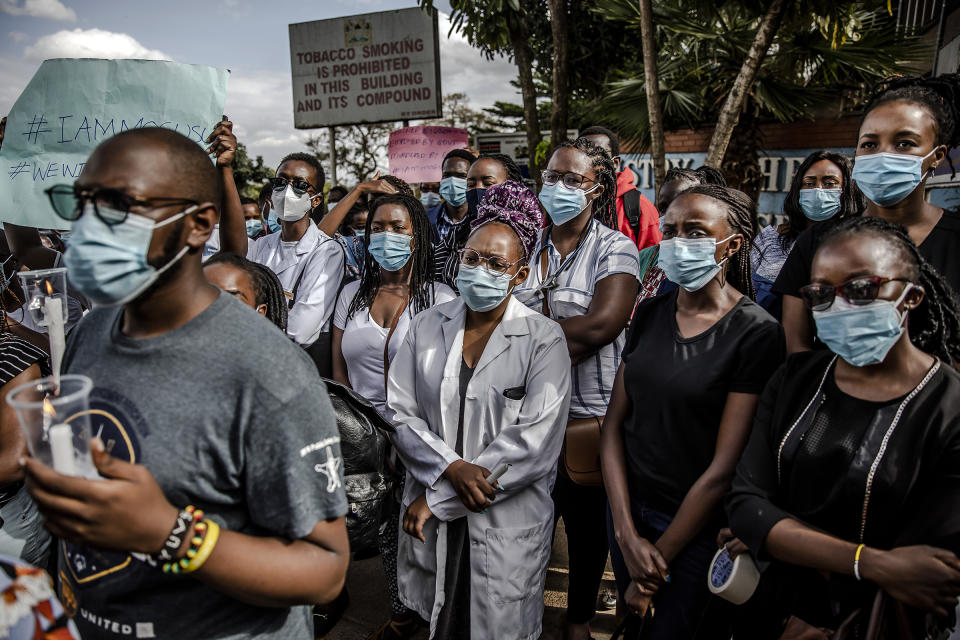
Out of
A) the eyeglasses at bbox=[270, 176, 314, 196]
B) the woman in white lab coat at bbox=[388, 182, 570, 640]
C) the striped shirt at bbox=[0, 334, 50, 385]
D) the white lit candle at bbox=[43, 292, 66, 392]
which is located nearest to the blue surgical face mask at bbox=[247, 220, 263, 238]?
the eyeglasses at bbox=[270, 176, 314, 196]

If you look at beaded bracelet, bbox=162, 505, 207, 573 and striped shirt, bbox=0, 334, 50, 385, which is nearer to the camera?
beaded bracelet, bbox=162, 505, 207, 573

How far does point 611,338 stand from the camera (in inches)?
110

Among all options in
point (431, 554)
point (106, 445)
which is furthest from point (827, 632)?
point (106, 445)

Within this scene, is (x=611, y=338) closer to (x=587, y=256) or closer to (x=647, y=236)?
(x=587, y=256)

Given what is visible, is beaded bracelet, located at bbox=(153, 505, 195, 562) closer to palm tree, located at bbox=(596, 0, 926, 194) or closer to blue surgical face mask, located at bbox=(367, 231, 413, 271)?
blue surgical face mask, located at bbox=(367, 231, 413, 271)

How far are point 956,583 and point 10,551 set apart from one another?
2749 mm

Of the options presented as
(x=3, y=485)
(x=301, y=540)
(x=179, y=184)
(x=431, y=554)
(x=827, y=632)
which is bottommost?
(x=431, y=554)

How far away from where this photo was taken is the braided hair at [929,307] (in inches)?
69.3

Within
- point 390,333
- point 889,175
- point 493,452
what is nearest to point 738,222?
point 889,175

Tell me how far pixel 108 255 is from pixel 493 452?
154 centimetres

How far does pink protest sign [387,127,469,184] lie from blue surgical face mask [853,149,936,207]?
21.1ft

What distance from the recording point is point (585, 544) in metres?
2.77

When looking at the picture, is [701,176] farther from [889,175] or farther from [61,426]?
[61,426]

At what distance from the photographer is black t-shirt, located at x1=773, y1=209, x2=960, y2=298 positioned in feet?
6.87
